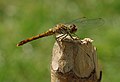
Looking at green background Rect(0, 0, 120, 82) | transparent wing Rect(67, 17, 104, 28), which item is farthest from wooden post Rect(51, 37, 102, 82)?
green background Rect(0, 0, 120, 82)

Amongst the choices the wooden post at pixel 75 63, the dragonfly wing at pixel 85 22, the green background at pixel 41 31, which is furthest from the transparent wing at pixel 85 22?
the green background at pixel 41 31

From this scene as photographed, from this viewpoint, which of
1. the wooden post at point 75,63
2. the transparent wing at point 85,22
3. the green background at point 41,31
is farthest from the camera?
the green background at point 41,31

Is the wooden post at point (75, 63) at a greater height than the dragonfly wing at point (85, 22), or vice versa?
the dragonfly wing at point (85, 22)

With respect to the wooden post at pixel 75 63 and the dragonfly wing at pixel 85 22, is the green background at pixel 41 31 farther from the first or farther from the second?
the wooden post at pixel 75 63

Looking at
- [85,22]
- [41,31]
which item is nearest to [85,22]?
[85,22]

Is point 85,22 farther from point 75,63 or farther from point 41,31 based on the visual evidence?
point 41,31
